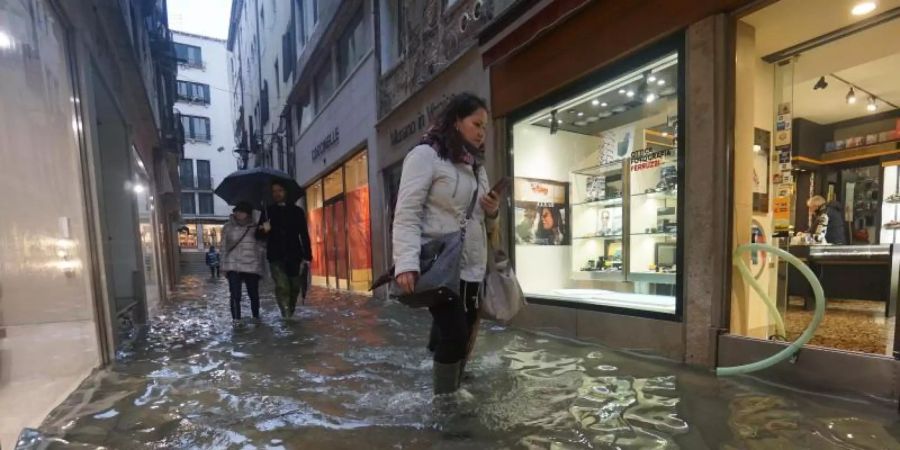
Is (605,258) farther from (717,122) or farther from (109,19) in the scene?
(109,19)

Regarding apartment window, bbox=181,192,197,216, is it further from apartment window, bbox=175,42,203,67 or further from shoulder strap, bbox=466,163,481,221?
shoulder strap, bbox=466,163,481,221

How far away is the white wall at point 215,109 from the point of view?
39.9 m

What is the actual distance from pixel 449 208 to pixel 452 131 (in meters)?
0.42

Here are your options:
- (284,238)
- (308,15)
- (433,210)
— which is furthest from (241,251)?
(308,15)

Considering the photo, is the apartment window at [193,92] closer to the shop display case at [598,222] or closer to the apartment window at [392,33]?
the apartment window at [392,33]

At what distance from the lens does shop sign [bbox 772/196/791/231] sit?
12.9 feet

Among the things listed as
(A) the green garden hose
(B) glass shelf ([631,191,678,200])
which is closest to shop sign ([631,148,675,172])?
(B) glass shelf ([631,191,678,200])

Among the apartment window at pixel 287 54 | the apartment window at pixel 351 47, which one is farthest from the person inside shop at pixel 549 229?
the apartment window at pixel 287 54

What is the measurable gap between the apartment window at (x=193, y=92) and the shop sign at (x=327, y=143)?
32.6m

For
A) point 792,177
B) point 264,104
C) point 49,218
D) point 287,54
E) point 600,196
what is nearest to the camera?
point 49,218

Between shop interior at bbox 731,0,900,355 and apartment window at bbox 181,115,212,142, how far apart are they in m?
43.8

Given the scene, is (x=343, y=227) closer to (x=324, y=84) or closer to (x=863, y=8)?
(x=324, y=84)

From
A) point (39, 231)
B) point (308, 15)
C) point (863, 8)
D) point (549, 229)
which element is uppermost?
point (308, 15)

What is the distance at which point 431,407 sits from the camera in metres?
2.42
